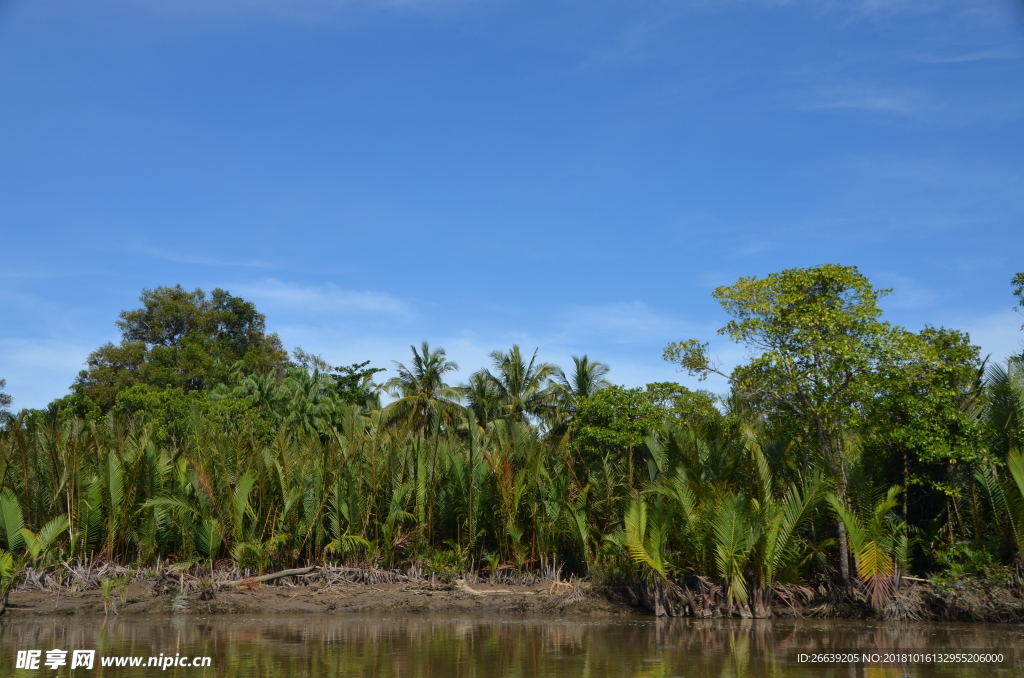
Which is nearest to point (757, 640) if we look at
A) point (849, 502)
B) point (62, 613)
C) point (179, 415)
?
point (849, 502)

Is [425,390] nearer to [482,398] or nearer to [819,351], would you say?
[482,398]

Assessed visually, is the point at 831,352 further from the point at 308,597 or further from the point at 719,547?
the point at 308,597

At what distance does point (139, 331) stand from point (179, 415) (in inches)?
635

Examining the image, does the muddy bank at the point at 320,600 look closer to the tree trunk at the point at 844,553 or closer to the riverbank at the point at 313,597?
the riverbank at the point at 313,597

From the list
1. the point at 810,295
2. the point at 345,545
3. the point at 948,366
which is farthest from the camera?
the point at 345,545

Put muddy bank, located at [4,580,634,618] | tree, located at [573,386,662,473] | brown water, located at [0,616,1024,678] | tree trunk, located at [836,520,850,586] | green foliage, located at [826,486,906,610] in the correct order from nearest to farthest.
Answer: brown water, located at [0,616,1024,678] → green foliage, located at [826,486,906,610] → tree trunk, located at [836,520,850,586] → muddy bank, located at [4,580,634,618] → tree, located at [573,386,662,473]

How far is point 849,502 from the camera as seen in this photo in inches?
571

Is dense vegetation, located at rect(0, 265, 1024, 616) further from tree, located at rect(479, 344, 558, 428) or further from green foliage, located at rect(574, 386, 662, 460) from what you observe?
tree, located at rect(479, 344, 558, 428)

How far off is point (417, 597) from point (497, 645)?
511 centimetres

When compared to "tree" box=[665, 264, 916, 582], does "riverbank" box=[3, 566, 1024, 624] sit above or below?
below

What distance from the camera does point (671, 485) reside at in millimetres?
14227

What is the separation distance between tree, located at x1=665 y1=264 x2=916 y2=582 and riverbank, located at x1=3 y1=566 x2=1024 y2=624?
1070 millimetres

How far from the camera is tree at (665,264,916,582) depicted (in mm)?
14469

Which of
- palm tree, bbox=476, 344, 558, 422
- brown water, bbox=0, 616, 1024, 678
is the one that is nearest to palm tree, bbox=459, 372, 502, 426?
palm tree, bbox=476, 344, 558, 422
